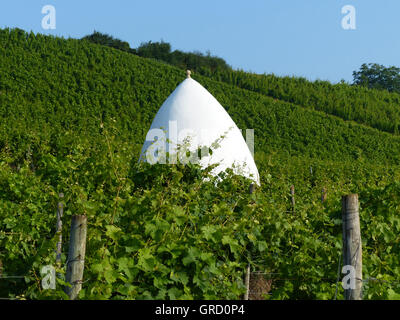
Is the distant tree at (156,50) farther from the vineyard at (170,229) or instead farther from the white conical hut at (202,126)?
the white conical hut at (202,126)

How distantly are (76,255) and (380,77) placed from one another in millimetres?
94855

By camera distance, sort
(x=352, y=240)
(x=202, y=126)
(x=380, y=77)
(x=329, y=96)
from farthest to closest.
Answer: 1. (x=380, y=77)
2. (x=329, y=96)
3. (x=202, y=126)
4. (x=352, y=240)

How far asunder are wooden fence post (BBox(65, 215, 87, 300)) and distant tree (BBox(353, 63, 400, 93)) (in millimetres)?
90067

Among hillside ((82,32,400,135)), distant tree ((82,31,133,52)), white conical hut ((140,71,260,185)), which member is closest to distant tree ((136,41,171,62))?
distant tree ((82,31,133,52))

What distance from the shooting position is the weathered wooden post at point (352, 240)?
3.42 meters

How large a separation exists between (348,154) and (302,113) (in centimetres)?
665

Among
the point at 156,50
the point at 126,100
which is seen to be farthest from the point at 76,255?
the point at 156,50

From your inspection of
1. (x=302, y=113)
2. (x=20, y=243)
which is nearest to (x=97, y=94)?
(x=302, y=113)

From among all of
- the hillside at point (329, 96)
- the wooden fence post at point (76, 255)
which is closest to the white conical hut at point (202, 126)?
the wooden fence post at point (76, 255)

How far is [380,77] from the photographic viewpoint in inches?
3546

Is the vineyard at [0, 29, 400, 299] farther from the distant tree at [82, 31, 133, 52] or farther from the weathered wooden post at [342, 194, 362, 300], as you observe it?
the distant tree at [82, 31, 133, 52]

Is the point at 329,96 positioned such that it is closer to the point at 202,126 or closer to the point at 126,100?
the point at 126,100

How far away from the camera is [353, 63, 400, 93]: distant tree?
290 feet

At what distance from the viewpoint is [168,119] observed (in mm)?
10789
